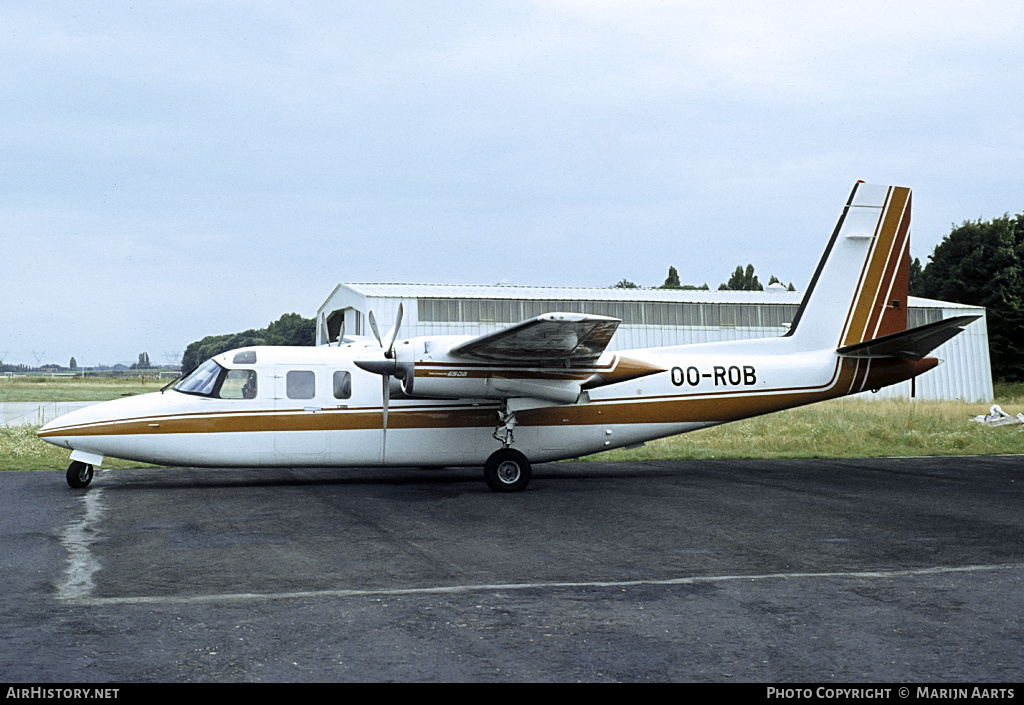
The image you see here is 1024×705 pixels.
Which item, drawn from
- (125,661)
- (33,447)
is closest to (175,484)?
(33,447)

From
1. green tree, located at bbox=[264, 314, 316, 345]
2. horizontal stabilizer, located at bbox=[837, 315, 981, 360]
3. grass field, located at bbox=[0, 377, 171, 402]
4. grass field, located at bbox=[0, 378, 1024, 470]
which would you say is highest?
green tree, located at bbox=[264, 314, 316, 345]

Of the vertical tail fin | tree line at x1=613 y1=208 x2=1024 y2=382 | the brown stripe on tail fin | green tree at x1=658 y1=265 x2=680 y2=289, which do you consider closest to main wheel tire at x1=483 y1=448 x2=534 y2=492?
the vertical tail fin

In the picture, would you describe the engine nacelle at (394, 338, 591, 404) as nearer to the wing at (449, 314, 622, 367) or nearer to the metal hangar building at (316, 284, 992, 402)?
the wing at (449, 314, 622, 367)

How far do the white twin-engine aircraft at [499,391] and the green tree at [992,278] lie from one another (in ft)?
140

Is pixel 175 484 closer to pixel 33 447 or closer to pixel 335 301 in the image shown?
pixel 33 447

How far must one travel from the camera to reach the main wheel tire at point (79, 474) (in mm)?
13867

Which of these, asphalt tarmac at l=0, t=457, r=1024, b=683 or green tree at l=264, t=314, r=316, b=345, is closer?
asphalt tarmac at l=0, t=457, r=1024, b=683

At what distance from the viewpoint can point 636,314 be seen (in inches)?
1415

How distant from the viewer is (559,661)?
5.29 metres

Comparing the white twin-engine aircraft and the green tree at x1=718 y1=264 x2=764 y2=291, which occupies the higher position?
the green tree at x1=718 y1=264 x2=764 y2=291

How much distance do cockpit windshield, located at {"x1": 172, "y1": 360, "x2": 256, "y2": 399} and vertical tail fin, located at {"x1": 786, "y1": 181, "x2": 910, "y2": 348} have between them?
10349mm

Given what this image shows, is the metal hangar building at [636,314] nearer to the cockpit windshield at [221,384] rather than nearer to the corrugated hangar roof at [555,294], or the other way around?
the corrugated hangar roof at [555,294]

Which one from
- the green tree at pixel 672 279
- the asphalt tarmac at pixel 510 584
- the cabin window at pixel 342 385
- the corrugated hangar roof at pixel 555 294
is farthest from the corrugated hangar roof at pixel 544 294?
Result: the green tree at pixel 672 279

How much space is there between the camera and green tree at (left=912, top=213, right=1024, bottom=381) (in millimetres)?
52750
